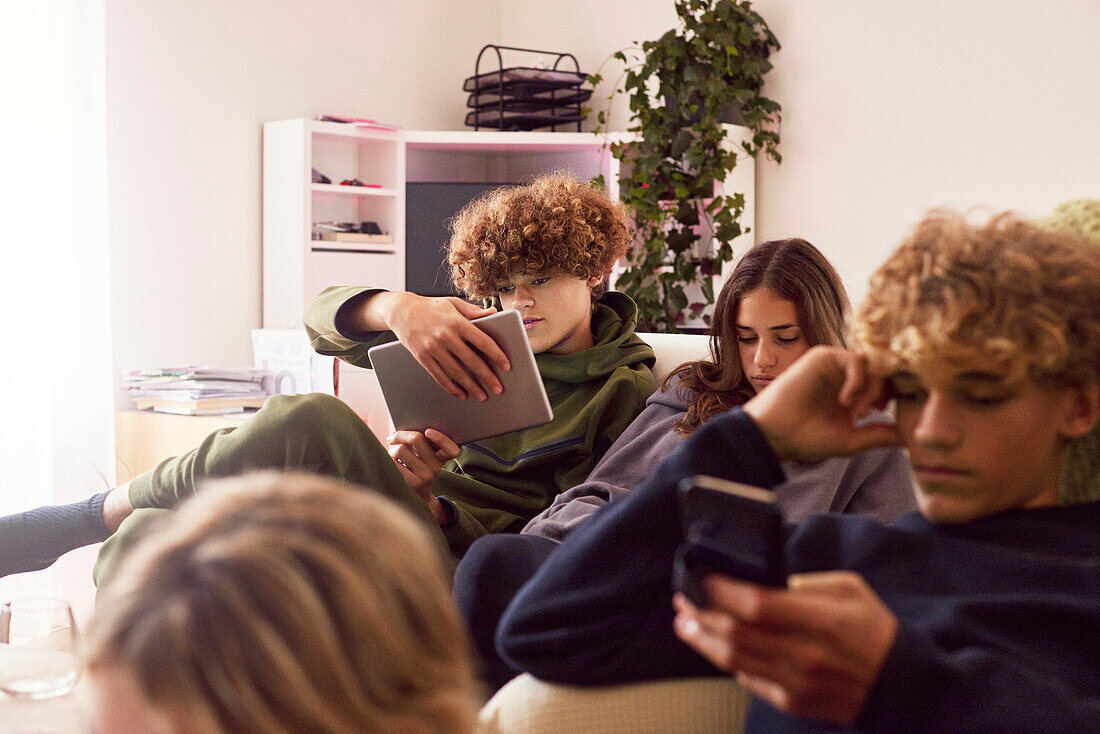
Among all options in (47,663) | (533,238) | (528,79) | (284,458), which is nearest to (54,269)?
(533,238)

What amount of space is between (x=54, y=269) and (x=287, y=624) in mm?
2590

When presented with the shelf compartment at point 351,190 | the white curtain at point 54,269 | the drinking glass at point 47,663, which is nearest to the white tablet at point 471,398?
the drinking glass at point 47,663

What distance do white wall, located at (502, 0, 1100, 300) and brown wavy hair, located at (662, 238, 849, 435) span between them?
182 cm

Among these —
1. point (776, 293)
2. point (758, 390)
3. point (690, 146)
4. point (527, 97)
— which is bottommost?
point (758, 390)

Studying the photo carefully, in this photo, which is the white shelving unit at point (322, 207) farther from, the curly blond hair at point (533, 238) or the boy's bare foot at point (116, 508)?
the boy's bare foot at point (116, 508)

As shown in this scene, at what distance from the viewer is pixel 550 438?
5.78 ft

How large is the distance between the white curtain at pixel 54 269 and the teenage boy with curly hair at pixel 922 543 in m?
2.27

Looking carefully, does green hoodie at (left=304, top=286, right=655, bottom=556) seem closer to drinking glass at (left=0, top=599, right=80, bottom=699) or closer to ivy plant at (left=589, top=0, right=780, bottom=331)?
drinking glass at (left=0, top=599, right=80, bottom=699)

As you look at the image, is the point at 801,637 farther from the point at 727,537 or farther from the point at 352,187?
the point at 352,187

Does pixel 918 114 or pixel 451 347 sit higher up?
pixel 918 114

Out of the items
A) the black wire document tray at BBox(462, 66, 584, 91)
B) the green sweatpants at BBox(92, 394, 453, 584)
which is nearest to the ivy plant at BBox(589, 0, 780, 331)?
the black wire document tray at BBox(462, 66, 584, 91)

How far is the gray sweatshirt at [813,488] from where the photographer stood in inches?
53.9

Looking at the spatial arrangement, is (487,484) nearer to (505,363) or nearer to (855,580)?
(505,363)

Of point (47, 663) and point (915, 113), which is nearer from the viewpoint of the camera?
point (47, 663)
